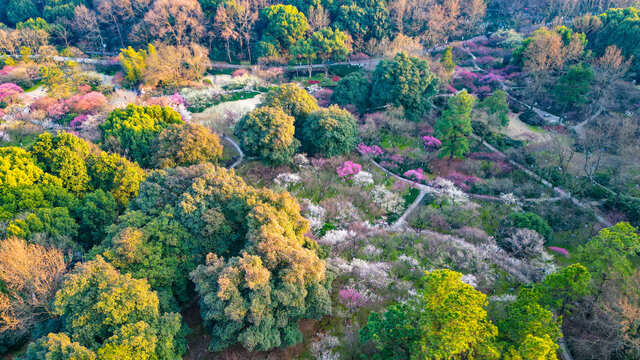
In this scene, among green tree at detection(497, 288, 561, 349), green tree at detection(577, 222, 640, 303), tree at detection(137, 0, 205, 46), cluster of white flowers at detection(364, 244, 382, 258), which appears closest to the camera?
green tree at detection(497, 288, 561, 349)

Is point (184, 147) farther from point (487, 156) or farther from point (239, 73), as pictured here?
point (487, 156)

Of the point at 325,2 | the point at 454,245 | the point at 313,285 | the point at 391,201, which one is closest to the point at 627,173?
the point at 454,245

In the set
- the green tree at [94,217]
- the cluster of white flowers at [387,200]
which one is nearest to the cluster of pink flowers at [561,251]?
the cluster of white flowers at [387,200]

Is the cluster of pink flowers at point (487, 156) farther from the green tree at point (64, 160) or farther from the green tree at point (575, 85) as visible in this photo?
the green tree at point (64, 160)

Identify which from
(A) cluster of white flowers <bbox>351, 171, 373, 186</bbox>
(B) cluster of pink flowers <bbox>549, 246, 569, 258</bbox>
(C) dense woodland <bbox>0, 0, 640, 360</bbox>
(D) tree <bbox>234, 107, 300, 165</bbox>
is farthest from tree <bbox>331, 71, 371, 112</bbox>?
(B) cluster of pink flowers <bbox>549, 246, 569, 258</bbox>

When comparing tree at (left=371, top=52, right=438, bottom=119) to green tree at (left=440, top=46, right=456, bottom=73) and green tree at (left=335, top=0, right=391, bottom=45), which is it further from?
green tree at (left=335, top=0, right=391, bottom=45)

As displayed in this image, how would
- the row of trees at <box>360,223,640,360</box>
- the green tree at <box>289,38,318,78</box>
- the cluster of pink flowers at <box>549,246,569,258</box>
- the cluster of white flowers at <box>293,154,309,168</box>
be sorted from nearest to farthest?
the row of trees at <box>360,223,640,360</box>, the cluster of pink flowers at <box>549,246,569,258</box>, the cluster of white flowers at <box>293,154,309,168</box>, the green tree at <box>289,38,318,78</box>

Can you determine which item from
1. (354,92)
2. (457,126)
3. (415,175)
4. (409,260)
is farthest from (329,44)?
(409,260)
